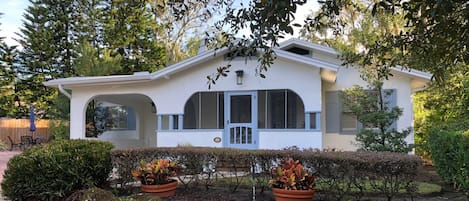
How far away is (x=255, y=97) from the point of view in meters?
12.8

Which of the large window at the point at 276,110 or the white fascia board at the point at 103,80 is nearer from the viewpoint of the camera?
the large window at the point at 276,110

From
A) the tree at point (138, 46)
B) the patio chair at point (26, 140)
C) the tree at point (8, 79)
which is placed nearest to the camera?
the patio chair at point (26, 140)

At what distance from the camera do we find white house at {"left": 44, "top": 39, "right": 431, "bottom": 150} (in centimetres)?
1223

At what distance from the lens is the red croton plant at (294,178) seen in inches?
247

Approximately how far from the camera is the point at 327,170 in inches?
257

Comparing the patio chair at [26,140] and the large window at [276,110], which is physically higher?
the large window at [276,110]

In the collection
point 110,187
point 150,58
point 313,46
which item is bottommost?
point 110,187

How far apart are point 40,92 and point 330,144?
22.6 meters

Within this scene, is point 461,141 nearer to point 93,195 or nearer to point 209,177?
point 209,177

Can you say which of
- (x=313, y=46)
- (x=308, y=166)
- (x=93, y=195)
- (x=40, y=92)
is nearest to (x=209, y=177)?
(x=308, y=166)

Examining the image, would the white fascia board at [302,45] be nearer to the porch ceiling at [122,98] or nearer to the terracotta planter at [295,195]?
the porch ceiling at [122,98]

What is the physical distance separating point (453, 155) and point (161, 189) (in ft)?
17.6

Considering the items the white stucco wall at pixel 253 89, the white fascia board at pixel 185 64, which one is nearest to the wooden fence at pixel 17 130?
the white stucco wall at pixel 253 89

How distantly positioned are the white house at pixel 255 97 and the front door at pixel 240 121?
0.03 metres
